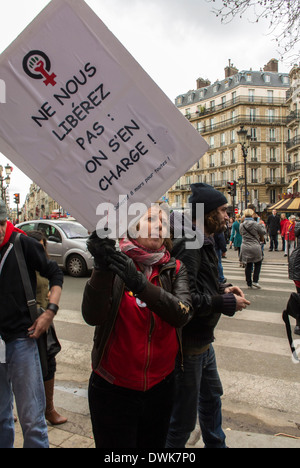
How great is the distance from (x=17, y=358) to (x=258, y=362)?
3106mm

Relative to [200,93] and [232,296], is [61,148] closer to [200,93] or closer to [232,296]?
[232,296]

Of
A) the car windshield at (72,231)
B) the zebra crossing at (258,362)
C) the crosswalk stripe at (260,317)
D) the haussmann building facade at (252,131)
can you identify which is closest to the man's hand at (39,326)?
the zebra crossing at (258,362)

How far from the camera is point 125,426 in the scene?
6.01ft

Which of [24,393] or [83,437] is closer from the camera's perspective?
[24,393]

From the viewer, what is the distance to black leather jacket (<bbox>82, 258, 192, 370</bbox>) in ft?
5.55

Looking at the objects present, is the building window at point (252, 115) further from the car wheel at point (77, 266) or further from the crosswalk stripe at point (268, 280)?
the car wheel at point (77, 266)

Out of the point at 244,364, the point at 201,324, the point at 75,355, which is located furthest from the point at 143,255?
the point at 75,355

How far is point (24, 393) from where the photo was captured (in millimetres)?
2234

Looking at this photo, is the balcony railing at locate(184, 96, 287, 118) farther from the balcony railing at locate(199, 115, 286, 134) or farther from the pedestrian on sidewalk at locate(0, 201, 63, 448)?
the pedestrian on sidewalk at locate(0, 201, 63, 448)

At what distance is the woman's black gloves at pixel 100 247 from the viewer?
1.54 meters

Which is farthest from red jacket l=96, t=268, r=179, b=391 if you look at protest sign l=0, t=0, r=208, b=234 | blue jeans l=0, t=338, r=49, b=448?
blue jeans l=0, t=338, r=49, b=448

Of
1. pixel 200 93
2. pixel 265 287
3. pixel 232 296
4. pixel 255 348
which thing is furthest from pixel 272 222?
pixel 200 93

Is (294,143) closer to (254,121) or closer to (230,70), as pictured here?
(254,121)

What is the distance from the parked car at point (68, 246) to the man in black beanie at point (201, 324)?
7.88m
